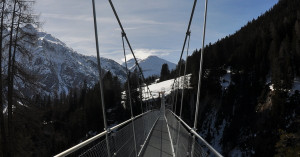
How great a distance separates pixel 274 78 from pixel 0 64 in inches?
2111

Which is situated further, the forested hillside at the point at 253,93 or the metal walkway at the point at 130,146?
the forested hillside at the point at 253,93

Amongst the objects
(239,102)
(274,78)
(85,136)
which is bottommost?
(85,136)

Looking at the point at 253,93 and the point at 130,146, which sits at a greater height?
the point at 253,93

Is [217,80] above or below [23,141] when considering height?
above

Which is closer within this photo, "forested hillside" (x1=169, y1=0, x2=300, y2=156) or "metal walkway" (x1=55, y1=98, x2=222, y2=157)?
"metal walkway" (x1=55, y1=98, x2=222, y2=157)

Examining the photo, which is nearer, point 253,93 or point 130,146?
point 130,146

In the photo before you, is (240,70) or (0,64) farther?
(240,70)

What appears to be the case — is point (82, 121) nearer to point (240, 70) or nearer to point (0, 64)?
point (240, 70)

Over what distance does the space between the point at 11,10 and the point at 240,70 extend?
71755 millimetres

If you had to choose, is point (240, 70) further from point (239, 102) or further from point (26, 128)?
point (26, 128)

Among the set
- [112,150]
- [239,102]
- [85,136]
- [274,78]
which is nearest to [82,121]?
[85,136]

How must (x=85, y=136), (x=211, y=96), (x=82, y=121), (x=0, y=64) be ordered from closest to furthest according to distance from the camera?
(x=0, y=64) → (x=85, y=136) → (x=82, y=121) → (x=211, y=96)

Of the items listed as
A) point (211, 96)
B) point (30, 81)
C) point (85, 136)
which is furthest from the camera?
point (211, 96)

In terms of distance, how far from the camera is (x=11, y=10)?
27.3 ft
